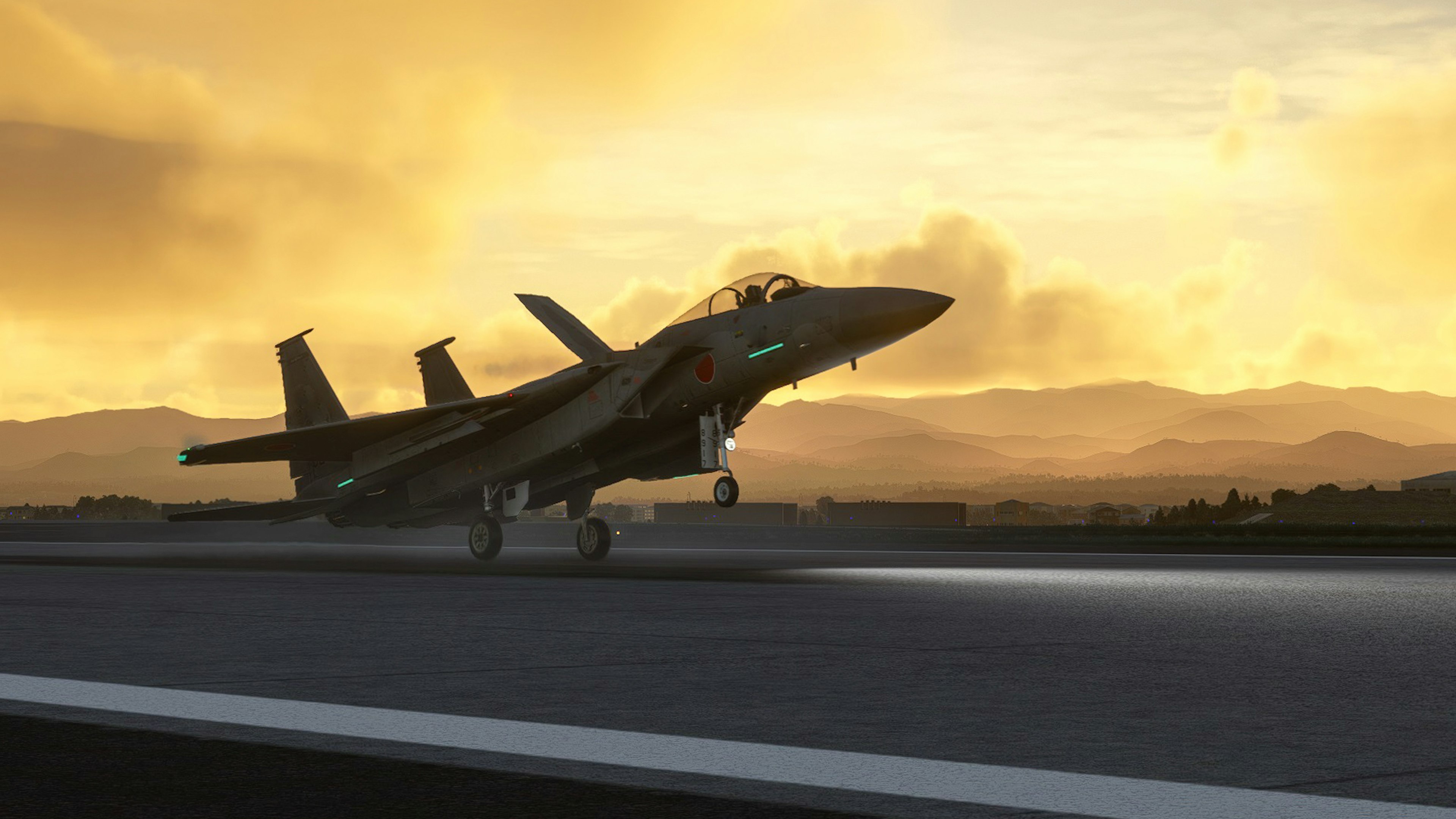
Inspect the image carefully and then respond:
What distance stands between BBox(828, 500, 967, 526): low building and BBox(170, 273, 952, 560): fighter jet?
120 feet

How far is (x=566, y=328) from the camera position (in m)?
30.4

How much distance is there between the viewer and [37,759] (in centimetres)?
739

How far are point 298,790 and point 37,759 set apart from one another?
175 centimetres

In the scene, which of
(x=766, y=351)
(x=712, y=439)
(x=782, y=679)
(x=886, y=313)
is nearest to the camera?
(x=782, y=679)

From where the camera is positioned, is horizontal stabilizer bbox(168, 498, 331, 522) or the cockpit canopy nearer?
the cockpit canopy

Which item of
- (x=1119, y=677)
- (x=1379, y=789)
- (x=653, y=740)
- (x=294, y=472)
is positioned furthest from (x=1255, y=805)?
(x=294, y=472)

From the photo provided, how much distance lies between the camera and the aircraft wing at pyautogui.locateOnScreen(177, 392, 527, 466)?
28266 millimetres

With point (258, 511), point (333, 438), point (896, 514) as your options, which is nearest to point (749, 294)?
point (333, 438)

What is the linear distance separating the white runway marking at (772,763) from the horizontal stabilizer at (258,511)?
22.3 m

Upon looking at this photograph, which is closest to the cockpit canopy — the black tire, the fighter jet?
the fighter jet

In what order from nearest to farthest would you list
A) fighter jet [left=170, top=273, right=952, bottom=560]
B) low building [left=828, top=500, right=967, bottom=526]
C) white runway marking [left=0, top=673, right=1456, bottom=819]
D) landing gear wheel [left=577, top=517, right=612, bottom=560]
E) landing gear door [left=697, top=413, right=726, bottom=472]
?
white runway marking [left=0, top=673, right=1456, bottom=819] < fighter jet [left=170, top=273, right=952, bottom=560] < landing gear door [left=697, top=413, right=726, bottom=472] < landing gear wheel [left=577, top=517, right=612, bottom=560] < low building [left=828, top=500, right=967, bottom=526]

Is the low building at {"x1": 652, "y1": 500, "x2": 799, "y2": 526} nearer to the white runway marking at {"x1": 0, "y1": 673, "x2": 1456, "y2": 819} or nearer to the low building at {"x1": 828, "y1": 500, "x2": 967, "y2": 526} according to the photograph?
the low building at {"x1": 828, "y1": 500, "x2": 967, "y2": 526}

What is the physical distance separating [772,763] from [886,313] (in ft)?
55.4

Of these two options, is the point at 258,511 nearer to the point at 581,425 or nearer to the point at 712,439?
the point at 581,425
